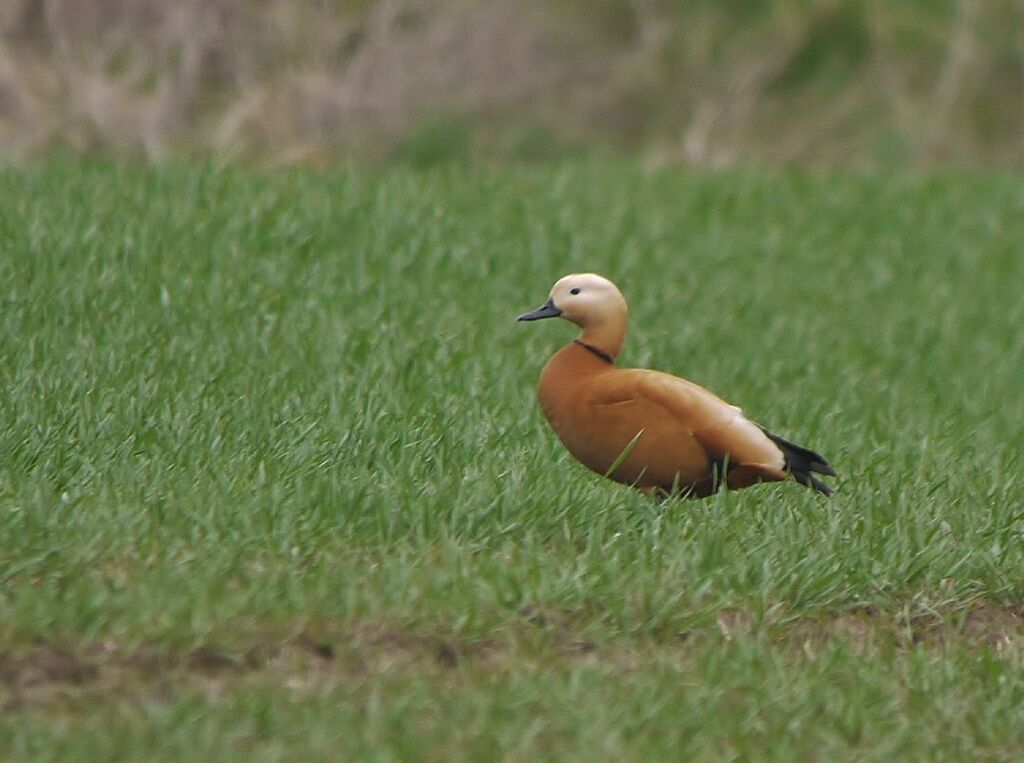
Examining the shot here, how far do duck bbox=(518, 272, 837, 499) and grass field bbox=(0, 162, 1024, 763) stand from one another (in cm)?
17

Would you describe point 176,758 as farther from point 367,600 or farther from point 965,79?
point 965,79

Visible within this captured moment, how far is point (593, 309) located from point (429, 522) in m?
0.82

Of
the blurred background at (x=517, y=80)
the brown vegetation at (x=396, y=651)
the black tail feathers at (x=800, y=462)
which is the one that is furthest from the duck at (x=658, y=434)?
the blurred background at (x=517, y=80)

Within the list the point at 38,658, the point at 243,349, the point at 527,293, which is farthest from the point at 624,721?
the point at 527,293

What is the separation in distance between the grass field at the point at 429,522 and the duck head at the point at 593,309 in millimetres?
462

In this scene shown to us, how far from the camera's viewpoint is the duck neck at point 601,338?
5363mm

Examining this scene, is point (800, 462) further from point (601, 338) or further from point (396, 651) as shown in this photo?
point (396, 651)

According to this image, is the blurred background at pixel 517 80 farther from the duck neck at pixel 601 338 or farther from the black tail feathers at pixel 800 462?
the black tail feathers at pixel 800 462

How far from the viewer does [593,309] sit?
5.36 meters

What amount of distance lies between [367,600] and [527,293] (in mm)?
4175

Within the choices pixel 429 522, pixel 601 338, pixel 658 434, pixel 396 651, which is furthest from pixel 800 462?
pixel 396 651

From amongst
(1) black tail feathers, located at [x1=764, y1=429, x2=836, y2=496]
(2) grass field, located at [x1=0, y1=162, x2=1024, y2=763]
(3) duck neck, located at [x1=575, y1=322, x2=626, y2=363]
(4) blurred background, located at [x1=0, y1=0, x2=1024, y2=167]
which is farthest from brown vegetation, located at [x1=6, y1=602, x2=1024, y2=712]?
(4) blurred background, located at [x1=0, y1=0, x2=1024, y2=167]

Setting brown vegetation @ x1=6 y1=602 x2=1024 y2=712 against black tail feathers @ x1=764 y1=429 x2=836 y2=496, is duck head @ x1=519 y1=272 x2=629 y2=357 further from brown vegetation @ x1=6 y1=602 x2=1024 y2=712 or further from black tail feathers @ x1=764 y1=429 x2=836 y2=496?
brown vegetation @ x1=6 y1=602 x2=1024 y2=712

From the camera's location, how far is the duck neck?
5363 mm
